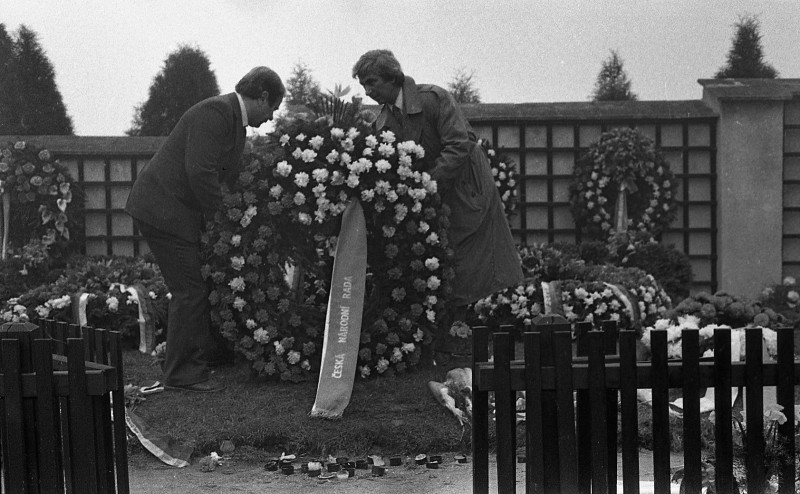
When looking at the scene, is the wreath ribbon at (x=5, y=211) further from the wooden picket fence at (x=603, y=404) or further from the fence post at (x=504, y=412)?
the fence post at (x=504, y=412)

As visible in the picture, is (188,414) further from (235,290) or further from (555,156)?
(555,156)

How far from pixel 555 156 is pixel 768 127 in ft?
9.28

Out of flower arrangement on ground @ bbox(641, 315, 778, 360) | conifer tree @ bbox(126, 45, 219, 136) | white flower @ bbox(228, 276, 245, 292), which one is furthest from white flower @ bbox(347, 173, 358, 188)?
conifer tree @ bbox(126, 45, 219, 136)

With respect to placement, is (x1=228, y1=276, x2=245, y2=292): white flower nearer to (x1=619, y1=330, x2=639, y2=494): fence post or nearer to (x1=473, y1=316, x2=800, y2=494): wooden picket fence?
(x1=473, y1=316, x2=800, y2=494): wooden picket fence

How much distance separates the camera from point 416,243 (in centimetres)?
655

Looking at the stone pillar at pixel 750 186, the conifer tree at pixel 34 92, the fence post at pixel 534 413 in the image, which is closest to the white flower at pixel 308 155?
the fence post at pixel 534 413

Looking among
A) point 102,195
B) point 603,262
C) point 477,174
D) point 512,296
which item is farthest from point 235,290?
point 102,195

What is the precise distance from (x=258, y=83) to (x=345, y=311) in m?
1.55

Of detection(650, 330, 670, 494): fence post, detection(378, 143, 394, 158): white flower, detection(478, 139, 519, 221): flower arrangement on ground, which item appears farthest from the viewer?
detection(478, 139, 519, 221): flower arrangement on ground

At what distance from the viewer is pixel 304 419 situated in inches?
220

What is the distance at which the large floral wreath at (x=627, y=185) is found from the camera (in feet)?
42.8

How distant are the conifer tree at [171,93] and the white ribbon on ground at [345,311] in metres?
11.5

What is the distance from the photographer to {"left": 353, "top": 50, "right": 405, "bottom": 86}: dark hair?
6.74m

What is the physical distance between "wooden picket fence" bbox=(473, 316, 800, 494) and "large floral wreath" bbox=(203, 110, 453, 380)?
3028mm
